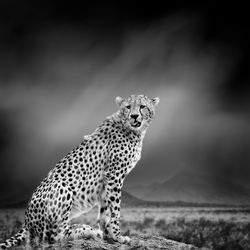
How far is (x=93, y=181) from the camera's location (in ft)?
19.5

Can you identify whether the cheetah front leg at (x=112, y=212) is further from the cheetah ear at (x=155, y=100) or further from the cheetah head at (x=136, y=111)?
the cheetah ear at (x=155, y=100)

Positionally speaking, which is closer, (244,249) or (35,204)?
(35,204)

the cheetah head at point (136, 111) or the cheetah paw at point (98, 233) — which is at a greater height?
the cheetah head at point (136, 111)

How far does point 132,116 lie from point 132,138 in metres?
0.41

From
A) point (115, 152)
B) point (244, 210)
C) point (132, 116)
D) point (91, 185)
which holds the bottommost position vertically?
point (244, 210)

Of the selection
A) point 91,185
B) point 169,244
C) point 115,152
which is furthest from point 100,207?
point 169,244

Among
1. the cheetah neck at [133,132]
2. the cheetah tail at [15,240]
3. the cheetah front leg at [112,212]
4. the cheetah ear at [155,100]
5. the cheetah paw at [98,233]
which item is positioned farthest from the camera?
the cheetah ear at [155,100]

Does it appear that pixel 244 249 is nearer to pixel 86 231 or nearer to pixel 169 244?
pixel 169 244

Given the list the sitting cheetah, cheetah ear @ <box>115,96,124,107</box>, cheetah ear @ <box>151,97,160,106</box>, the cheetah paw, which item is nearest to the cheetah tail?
the sitting cheetah

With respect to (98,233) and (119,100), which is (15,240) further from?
(119,100)

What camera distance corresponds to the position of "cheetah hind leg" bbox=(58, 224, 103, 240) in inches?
219

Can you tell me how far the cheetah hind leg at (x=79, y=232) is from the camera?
5.56 meters

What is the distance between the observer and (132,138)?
6285mm

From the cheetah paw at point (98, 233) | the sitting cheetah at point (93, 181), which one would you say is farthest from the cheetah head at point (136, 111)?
the cheetah paw at point (98, 233)
